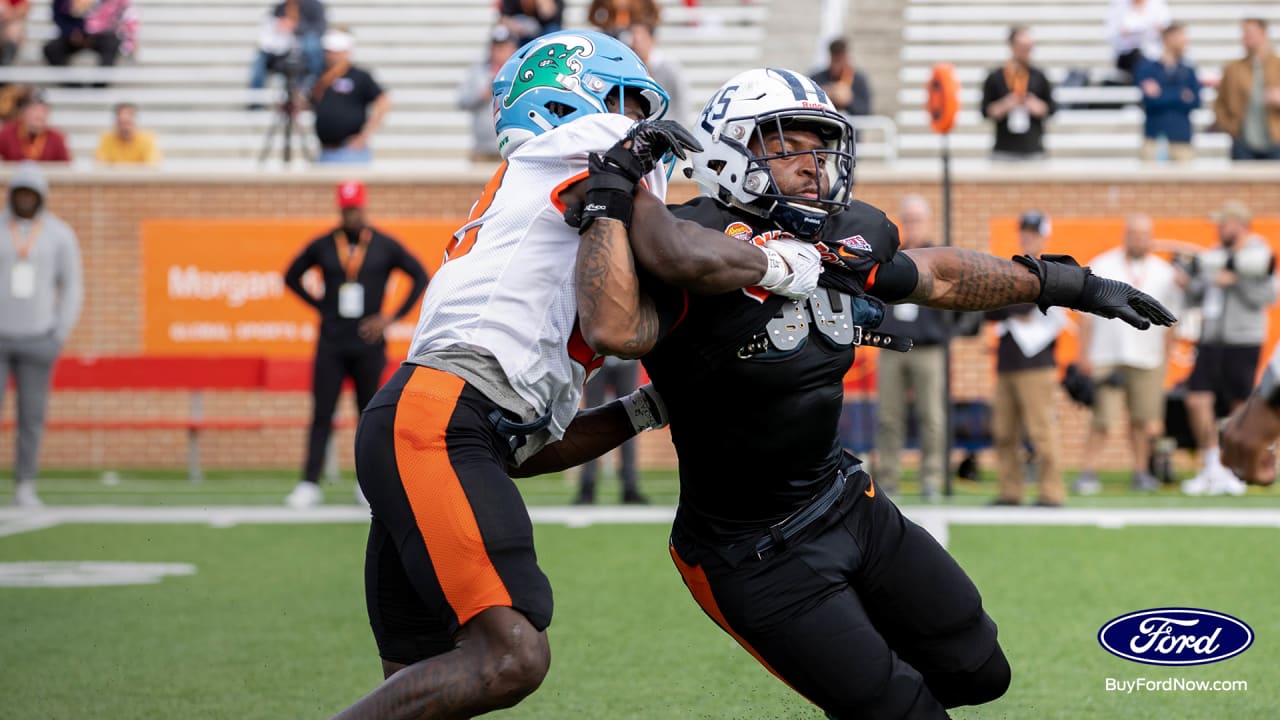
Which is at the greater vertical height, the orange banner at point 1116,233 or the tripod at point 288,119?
the tripod at point 288,119

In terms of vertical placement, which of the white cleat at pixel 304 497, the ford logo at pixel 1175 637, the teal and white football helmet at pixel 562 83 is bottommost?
the white cleat at pixel 304 497

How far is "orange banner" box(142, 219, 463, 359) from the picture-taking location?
14.8 meters

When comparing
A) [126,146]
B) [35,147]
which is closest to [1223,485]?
[126,146]

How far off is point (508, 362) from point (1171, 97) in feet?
43.2

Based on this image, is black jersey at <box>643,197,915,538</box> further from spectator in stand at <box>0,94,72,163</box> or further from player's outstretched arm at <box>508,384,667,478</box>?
spectator in stand at <box>0,94,72,163</box>

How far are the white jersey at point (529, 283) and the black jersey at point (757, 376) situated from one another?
22 centimetres

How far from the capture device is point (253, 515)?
1059 cm

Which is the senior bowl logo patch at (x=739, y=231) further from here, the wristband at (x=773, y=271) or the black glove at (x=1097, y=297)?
the black glove at (x=1097, y=297)

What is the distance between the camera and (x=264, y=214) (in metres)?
15.0

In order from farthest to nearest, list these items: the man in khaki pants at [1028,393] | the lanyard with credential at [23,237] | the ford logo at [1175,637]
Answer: the lanyard with credential at [23,237] < the man in khaki pants at [1028,393] < the ford logo at [1175,637]

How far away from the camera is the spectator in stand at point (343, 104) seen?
15.2 m

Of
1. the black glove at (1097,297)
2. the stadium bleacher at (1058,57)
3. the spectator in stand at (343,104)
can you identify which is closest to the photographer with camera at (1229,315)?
the stadium bleacher at (1058,57)

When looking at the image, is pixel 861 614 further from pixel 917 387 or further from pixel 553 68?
pixel 917 387

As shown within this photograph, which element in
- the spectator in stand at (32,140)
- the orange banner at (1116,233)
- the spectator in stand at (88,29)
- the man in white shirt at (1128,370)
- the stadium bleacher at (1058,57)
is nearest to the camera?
the man in white shirt at (1128,370)
